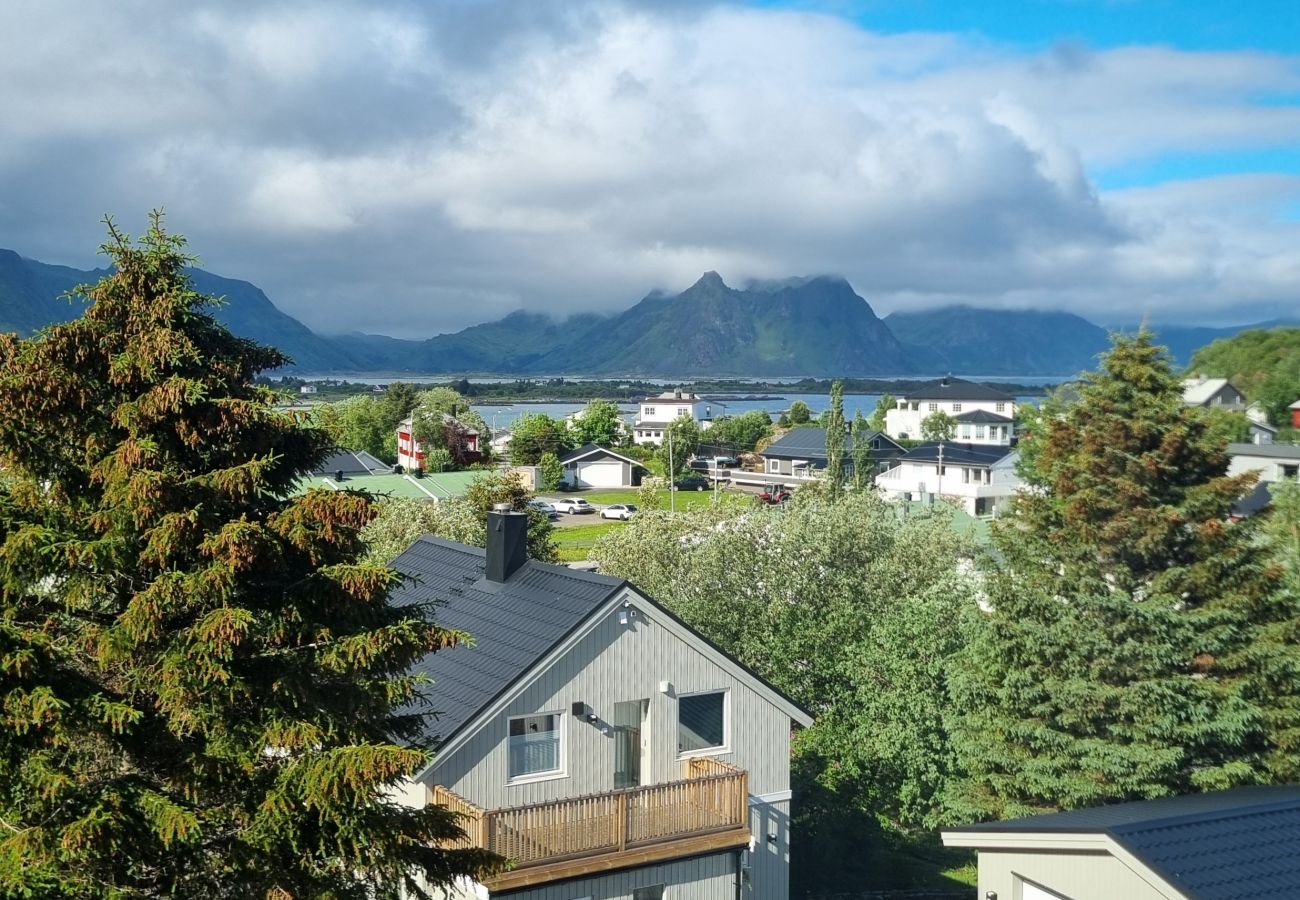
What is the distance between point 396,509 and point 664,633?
74.8 ft

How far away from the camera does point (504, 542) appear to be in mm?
20938

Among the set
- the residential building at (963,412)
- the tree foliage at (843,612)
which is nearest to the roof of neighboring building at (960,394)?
the residential building at (963,412)

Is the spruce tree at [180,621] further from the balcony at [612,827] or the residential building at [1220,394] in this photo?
the residential building at [1220,394]

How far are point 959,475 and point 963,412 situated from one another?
227ft

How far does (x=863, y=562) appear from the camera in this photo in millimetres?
31047

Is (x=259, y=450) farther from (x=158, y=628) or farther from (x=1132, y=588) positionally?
(x=1132, y=588)

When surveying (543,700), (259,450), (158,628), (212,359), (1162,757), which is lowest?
(1162,757)

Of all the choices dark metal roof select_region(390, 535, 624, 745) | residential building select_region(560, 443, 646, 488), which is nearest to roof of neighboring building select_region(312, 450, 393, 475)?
residential building select_region(560, 443, 646, 488)

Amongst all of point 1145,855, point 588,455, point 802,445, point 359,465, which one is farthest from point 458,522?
point 802,445

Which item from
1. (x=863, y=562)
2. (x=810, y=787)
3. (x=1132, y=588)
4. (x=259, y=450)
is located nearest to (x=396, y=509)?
(x=863, y=562)

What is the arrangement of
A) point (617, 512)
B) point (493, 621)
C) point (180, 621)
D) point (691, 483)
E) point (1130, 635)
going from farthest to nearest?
point (691, 483) < point (617, 512) < point (1130, 635) < point (493, 621) < point (180, 621)

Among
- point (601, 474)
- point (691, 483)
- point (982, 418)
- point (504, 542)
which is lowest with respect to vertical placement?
point (691, 483)

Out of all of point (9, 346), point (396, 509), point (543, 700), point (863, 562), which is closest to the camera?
point (9, 346)

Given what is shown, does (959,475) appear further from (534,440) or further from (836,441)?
(534,440)
